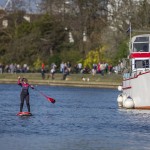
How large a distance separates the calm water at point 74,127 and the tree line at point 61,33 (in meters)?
53.7

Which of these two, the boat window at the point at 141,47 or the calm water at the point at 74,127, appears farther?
the boat window at the point at 141,47

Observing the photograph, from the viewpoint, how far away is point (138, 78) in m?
53.0

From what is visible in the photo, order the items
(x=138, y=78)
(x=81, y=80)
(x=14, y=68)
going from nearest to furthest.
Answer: (x=138, y=78)
(x=81, y=80)
(x=14, y=68)

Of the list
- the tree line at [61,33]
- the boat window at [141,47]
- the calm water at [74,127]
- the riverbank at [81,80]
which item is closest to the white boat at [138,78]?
the boat window at [141,47]

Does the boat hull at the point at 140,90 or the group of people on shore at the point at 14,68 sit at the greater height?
the group of people on shore at the point at 14,68

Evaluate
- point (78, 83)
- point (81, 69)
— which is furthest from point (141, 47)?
point (81, 69)

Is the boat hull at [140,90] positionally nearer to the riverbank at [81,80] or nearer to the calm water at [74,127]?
the calm water at [74,127]

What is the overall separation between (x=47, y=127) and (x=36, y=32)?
8616 centimetres

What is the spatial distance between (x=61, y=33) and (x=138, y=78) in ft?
251

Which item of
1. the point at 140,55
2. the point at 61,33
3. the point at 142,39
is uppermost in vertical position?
the point at 61,33

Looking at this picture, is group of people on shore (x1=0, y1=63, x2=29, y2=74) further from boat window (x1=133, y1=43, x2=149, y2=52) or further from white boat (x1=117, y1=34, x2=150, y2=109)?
boat window (x1=133, y1=43, x2=149, y2=52)

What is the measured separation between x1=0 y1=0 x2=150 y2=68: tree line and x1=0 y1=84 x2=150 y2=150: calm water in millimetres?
53701

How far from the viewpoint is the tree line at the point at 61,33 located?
117312 mm

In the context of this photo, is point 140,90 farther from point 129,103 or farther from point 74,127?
point 74,127
